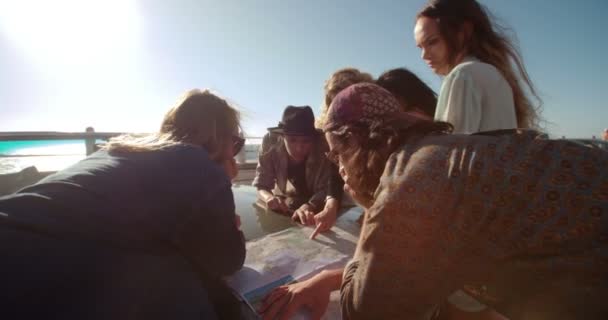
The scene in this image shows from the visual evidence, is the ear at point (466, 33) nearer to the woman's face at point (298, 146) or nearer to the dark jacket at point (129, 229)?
the woman's face at point (298, 146)

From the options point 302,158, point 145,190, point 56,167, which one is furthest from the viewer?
point 56,167

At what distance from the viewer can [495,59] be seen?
154 cm

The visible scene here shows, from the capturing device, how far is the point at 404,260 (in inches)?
26.0

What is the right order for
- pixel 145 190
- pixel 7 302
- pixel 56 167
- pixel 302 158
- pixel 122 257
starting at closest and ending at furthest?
pixel 7 302 → pixel 122 257 → pixel 145 190 → pixel 302 158 → pixel 56 167

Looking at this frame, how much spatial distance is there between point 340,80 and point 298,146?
68 cm

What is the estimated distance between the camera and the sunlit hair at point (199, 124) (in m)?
1.19

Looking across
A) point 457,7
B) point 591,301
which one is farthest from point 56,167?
point 591,301

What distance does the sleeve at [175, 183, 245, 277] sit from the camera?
94cm

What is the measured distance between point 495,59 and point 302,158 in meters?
1.59

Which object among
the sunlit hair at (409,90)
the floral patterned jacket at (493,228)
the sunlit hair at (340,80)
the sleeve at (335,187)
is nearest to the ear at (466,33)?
the sunlit hair at (409,90)

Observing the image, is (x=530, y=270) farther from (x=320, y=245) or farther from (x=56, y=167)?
(x=56, y=167)

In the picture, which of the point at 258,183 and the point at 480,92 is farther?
the point at 258,183

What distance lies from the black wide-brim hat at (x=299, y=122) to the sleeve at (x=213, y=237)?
4.47 feet

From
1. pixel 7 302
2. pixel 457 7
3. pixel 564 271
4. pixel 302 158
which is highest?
pixel 457 7
